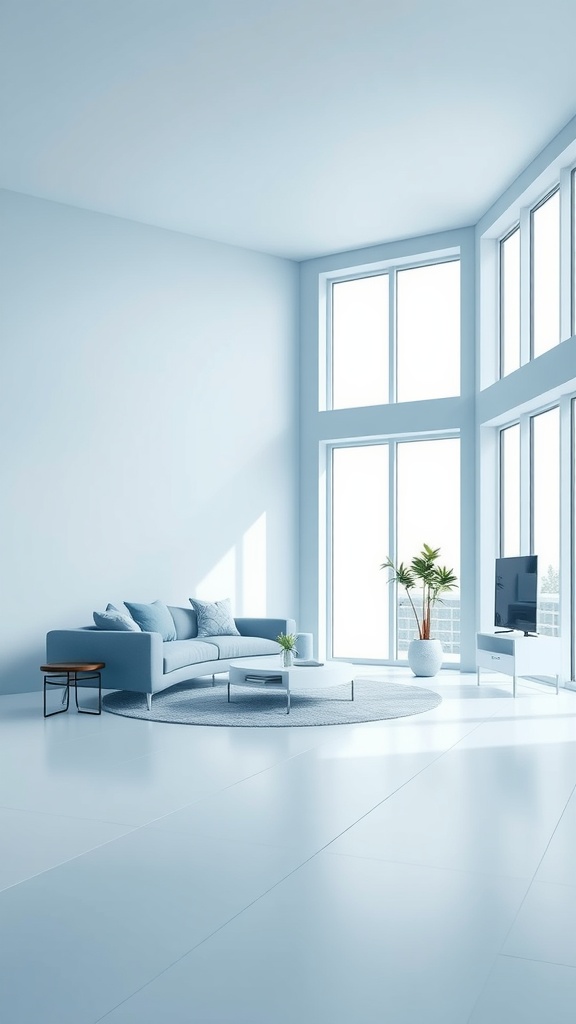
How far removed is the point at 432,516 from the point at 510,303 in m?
2.61

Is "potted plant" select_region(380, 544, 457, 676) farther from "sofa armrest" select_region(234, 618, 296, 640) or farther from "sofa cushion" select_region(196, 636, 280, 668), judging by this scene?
"sofa cushion" select_region(196, 636, 280, 668)

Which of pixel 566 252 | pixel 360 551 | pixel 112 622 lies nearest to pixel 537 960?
pixel 112 622

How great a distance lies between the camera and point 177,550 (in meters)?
9.66

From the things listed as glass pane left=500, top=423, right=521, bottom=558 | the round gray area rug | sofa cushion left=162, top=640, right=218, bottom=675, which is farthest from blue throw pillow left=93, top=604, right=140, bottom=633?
glass pane left=500, top=423, right=521, bottom=558

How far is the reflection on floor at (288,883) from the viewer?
228cm

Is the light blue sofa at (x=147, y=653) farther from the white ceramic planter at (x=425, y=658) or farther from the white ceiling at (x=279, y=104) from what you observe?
the white ceiling at (x=279, y=104)

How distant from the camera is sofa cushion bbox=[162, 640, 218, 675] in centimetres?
734

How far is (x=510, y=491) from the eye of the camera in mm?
9742

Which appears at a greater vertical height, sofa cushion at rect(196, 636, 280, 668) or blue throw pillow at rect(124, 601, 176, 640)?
blue throw pillow at rect(124, 601, 176, 640)

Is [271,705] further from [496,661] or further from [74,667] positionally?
[496,661]

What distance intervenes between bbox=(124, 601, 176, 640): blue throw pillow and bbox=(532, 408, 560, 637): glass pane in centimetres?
364

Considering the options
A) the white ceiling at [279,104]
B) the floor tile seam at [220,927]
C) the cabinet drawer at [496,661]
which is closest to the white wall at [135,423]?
the white ceiling at [279,104]

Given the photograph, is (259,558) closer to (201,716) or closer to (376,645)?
(376,645)

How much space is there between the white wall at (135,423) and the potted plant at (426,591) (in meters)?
1.65
